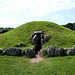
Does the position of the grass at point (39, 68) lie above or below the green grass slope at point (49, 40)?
below

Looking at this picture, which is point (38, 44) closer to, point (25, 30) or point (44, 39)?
point (44, 39)

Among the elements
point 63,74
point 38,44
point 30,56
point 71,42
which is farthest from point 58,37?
point 63,74

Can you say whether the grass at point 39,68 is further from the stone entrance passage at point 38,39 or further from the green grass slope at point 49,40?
the stone entrance passage at point 38,39

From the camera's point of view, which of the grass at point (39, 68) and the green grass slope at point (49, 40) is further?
the green grass slope at point (49, 40)

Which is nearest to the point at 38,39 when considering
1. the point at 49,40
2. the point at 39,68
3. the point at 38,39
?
the point at 38,39

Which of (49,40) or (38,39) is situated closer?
(49,40)

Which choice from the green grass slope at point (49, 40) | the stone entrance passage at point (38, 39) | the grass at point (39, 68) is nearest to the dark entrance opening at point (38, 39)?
the stone entrance passage at point (38, 39)

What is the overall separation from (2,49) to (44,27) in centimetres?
1735

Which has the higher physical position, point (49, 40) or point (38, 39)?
point (38, 39)

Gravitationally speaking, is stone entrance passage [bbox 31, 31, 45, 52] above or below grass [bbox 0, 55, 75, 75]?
above

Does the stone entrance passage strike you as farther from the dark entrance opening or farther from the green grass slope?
the green grass slope

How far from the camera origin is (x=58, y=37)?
30203mm

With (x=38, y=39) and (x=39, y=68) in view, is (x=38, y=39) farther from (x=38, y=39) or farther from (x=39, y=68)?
(x=39, y=68)

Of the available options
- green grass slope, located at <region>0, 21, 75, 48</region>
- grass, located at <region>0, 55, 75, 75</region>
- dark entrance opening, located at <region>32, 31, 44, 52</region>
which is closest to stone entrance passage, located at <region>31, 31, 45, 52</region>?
dark entrance opening, located at <region>32, 31, 44, 52</region>
